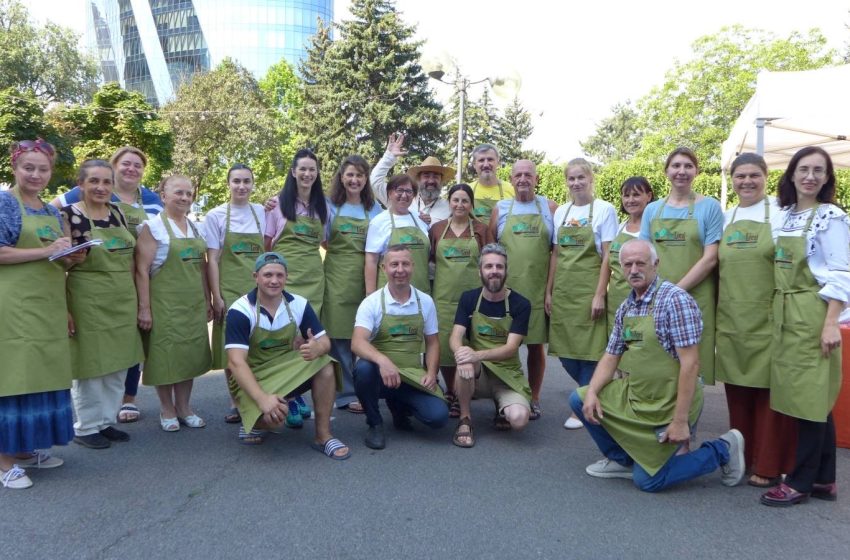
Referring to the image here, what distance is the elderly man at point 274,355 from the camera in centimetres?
373

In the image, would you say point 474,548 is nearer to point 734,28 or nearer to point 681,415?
point 681,415

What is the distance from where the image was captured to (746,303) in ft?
11.1

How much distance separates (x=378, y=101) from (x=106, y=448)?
27.6 metres

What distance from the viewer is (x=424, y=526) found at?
286 cm

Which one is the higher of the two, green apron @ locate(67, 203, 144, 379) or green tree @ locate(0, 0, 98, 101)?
green tree @ locate(0, 0, 98, 101)

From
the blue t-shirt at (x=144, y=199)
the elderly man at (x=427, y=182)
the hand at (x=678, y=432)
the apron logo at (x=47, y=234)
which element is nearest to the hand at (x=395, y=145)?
the elderly man at (x=427, y=182)

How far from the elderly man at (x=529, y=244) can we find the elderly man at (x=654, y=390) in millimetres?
1188

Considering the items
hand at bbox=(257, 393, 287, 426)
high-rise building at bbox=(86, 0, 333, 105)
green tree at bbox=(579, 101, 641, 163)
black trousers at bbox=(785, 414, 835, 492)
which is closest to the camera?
black trousers at bbox=(785, 414, 835, 492)

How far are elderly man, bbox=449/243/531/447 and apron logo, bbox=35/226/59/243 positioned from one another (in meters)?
2.43

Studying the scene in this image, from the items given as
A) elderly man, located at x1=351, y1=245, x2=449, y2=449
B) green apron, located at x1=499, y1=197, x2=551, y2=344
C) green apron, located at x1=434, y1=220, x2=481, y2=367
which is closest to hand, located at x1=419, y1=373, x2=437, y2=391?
elderly man, located at x1=351, y1=245, x2=449, y2=449

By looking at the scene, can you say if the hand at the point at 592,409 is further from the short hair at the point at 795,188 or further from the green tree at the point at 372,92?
the green tree at the point at 372,92

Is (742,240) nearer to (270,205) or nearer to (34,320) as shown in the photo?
(270,205)

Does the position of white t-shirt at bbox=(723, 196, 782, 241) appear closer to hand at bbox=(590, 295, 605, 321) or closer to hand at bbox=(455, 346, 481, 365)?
hand at bbox=(590, 295, 605, 321)

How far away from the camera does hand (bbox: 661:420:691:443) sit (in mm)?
3090
